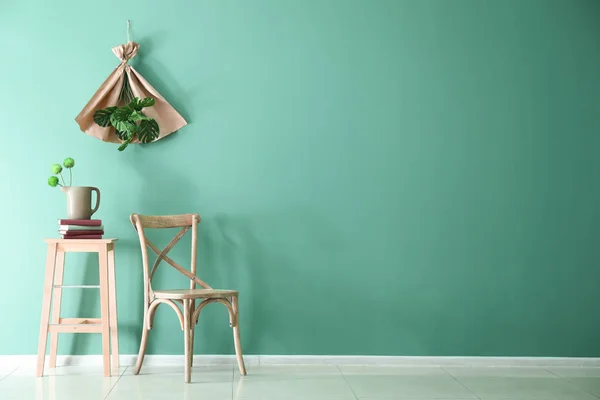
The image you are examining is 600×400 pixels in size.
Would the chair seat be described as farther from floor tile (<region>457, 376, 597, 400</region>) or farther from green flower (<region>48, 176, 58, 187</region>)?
floor tile (<region>457, 376, 597, 400</region>)

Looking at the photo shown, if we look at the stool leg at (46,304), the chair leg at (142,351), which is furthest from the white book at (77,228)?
the chair leg at (142,351)

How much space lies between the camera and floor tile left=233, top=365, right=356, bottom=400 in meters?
3.04

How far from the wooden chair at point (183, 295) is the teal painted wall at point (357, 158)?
0.18 m

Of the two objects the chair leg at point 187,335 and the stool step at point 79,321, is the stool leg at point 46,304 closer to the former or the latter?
the stool step at point 79,321

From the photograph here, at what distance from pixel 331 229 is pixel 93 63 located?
172 centimetres

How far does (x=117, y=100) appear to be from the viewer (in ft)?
12.2

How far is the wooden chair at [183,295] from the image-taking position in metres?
3.24

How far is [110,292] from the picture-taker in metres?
3.57

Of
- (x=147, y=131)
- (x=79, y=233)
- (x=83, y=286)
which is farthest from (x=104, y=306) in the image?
(x=147, y=131)

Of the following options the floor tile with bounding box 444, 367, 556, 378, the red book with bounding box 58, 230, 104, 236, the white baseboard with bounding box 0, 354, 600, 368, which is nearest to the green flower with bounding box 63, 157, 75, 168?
the red book with bounding box 58, 230, 104, 236

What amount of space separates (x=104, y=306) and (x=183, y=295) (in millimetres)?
516

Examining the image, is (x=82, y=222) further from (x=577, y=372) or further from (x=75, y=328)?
(x=577, y=372)

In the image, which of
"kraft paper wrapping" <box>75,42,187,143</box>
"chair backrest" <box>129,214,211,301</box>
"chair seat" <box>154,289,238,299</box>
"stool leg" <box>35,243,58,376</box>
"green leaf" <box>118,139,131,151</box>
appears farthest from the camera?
"kraft paper wrapping" <box>75,42,187,143</box>

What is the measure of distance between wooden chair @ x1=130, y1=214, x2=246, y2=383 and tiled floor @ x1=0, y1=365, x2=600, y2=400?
165 mm
